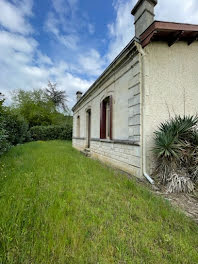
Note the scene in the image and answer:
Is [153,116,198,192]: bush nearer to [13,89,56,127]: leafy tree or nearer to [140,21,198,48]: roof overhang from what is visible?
[140,21,198,48]: roof overhang

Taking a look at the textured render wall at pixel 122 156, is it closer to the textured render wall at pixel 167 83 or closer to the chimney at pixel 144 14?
the textured render wall at pixel 167 83

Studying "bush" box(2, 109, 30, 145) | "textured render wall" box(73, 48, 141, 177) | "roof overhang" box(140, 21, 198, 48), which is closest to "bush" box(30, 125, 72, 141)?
"bush" box(2, 109, 30, 145)

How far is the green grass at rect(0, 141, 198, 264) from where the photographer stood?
1086 mm

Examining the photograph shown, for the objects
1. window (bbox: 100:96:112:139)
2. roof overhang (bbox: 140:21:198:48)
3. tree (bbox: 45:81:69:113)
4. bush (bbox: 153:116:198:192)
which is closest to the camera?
bush (bbox: 153:116:198:192)

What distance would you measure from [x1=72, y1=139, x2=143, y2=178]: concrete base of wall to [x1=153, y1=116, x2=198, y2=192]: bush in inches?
22.5

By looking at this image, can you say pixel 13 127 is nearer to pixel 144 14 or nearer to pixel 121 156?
pixel 121 156

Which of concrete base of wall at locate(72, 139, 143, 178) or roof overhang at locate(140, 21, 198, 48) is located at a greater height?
roof overhang at locate(140, 21, 198, 48)

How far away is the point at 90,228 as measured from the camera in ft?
4.71

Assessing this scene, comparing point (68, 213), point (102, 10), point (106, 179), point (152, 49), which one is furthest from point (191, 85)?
point (102, 10)

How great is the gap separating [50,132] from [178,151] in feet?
50.5

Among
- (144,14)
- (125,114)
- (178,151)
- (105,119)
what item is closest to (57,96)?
(105,119)

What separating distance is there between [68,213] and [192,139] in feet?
10.4

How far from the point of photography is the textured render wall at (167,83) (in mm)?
3432

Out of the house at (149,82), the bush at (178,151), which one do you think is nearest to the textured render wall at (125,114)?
the house at (149,82)
